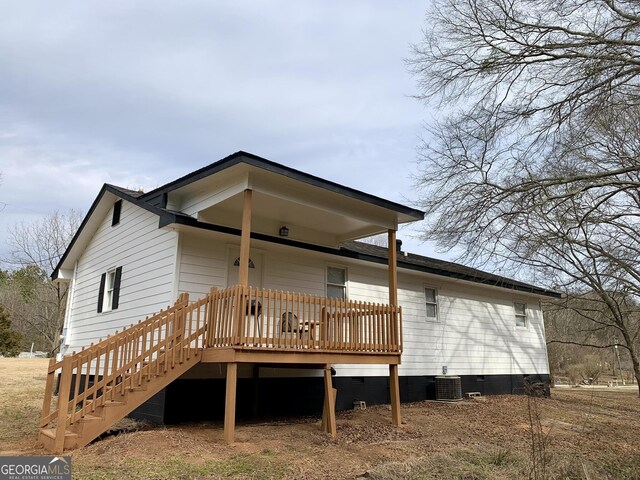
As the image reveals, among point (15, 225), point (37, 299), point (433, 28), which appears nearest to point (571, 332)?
point (433, 28)

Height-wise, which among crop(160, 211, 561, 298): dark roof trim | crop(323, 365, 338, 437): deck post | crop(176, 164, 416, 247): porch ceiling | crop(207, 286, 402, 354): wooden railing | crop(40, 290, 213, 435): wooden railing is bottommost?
crop(323, 365, 338, 437): deck post

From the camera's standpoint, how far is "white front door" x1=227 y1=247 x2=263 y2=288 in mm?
10406

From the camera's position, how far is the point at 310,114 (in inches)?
534

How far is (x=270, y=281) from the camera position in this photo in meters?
10.9

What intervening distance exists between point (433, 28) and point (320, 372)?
8.09m

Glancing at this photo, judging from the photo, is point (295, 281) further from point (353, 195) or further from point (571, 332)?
point (571, 332)

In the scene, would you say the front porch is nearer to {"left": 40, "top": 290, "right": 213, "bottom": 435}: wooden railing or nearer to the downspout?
{"left": 40, "top": 290, "right": 213, "bottom": 435}: wooden railing

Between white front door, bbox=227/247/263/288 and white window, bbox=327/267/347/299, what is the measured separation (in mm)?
2108

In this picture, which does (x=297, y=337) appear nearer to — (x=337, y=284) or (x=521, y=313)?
(x=337, y=284)

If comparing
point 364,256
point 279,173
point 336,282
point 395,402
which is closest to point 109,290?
point 336,282

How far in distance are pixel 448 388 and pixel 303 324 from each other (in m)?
7.12

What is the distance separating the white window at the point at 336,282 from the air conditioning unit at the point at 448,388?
13.9ft

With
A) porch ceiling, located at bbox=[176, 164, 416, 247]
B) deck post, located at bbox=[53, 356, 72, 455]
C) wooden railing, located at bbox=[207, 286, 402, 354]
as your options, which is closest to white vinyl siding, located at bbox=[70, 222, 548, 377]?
porch ceiling, located at bbox=[176, 164, 416, 247]

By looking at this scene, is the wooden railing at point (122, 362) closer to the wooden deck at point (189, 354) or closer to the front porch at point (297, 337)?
the wooden deck at point (189, 354)
